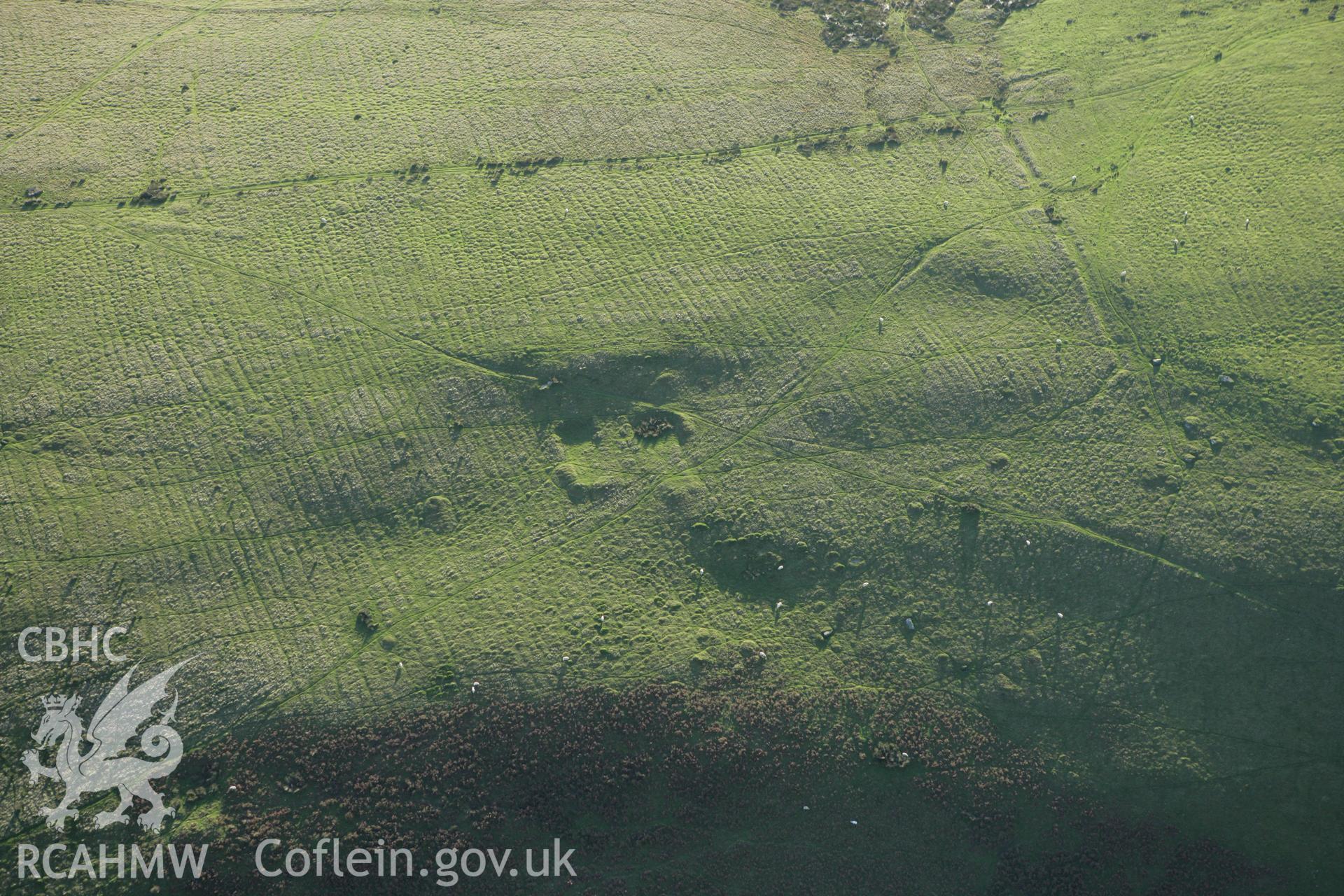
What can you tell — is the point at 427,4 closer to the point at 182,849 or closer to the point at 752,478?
the point at 752,478

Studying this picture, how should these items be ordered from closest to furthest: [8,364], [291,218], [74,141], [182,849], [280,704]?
[182,849] → [280,704] → [8,364] → [291,218] → [74,141]

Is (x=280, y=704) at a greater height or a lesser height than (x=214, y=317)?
lesser

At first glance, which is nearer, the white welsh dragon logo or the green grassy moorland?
the white welsh dragon logo

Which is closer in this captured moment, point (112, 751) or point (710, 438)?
point (112, 751)

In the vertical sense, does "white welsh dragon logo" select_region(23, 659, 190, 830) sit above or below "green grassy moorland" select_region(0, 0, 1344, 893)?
below

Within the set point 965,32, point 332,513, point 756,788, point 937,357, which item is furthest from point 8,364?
point 965,32
